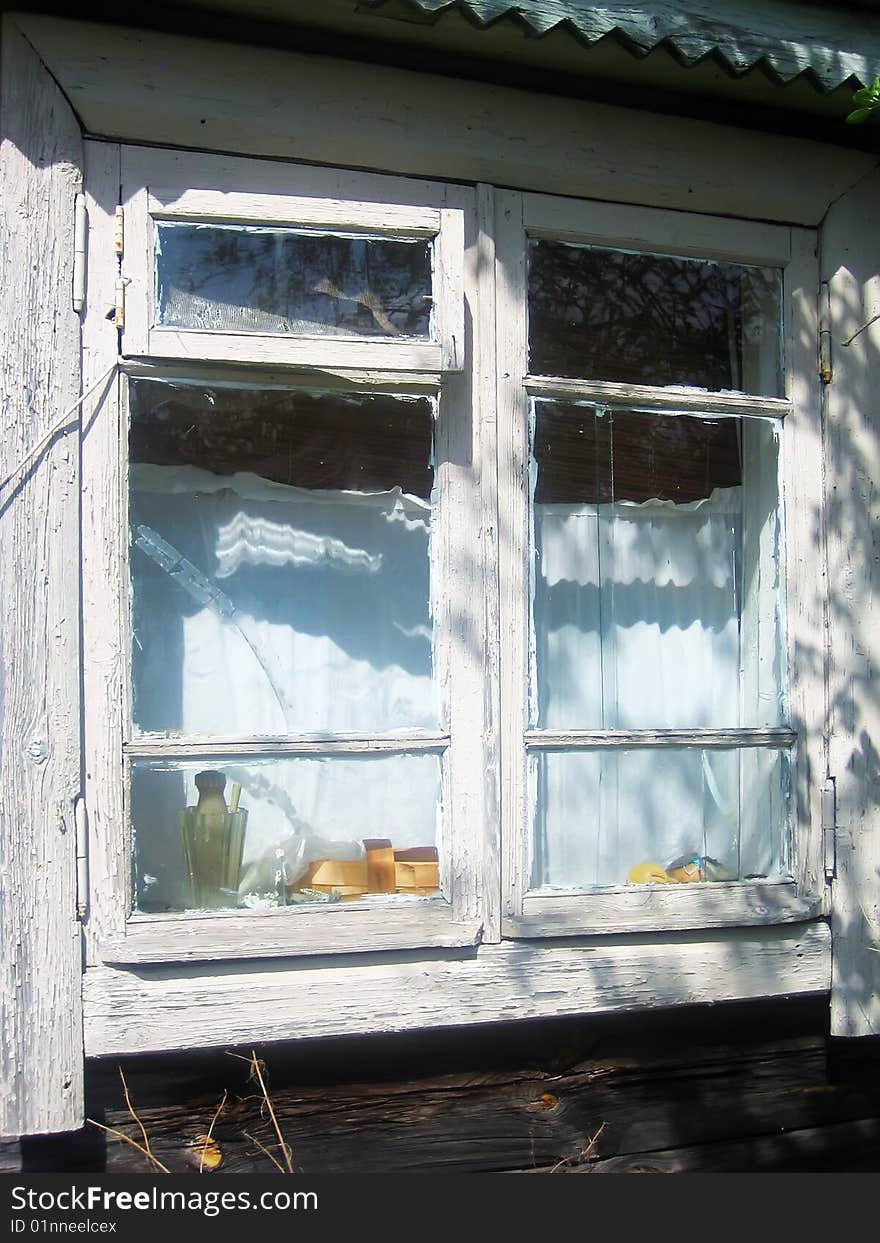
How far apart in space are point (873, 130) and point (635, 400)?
1.00 m

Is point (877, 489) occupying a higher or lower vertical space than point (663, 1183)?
higher

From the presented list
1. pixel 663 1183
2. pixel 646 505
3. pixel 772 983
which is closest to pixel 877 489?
pixel 646 505

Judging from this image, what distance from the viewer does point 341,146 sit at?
260cm

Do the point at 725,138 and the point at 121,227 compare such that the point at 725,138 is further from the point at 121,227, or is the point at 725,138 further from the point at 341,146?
the point at 121,227

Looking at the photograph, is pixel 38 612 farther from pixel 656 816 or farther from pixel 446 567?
pixel 656 816

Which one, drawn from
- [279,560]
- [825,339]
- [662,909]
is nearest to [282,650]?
[279,560]

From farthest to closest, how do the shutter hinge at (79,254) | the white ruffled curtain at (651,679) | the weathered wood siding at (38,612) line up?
the white ruffled curtain at (651,679) → the shutter hinge at (79,254) → the weathered wood siding at (38,612)

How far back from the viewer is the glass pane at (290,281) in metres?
2.52

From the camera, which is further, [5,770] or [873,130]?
[873,130]

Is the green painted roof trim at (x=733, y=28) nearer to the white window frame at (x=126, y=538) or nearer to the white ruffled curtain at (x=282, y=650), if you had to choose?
the white window frame at (x=126, y=538)

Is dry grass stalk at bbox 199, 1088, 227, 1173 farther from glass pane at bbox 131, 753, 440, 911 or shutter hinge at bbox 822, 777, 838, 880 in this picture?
shutter hinge at bbox 822, 777, 838, 880

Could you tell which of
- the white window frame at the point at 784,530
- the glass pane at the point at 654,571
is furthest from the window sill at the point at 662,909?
the glass pane at the point at 654,571

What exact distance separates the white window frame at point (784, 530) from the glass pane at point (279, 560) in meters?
0.21

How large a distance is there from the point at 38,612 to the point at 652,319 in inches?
67.0
